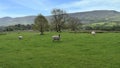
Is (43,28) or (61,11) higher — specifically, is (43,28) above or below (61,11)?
below

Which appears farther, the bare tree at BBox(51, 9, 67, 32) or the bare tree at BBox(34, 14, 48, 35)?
the bare tree at BBox(51, 9, 67, 32)

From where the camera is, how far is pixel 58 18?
105 m

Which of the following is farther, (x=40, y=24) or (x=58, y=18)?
(x=58, y=18)

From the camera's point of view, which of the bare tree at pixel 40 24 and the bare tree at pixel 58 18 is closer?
the bare tree at pixel 40 24

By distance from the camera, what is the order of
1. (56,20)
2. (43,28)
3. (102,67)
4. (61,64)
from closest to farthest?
(102,67) < (61,64) < (43,28) < (56,20)

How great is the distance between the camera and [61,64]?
1964 centimetres

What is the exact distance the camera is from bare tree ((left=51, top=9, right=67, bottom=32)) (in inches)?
4089

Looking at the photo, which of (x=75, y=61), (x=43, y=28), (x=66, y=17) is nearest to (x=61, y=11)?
(x=66, y=17)

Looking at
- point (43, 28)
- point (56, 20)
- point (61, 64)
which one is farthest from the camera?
point (56, 20)

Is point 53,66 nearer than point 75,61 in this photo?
Yes

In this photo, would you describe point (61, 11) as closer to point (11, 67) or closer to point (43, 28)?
point (43, 28)

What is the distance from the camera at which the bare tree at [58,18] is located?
103863 millimetres

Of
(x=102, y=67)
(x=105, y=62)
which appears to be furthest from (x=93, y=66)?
(x=105, y=62)

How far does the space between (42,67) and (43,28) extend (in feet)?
198
